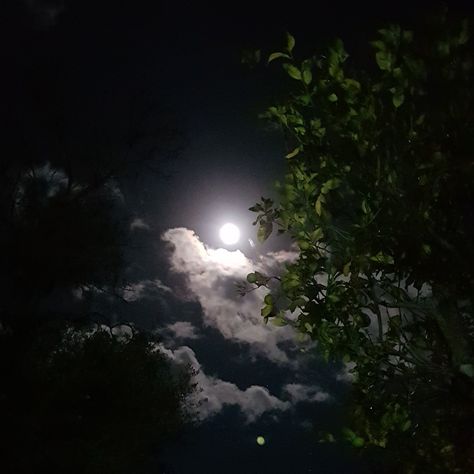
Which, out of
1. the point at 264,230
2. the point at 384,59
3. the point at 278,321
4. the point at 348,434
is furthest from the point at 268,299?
the point at 384,59

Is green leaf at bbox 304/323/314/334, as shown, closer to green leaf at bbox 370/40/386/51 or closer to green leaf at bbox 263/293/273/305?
green leaf at bbox 263/293/273/305

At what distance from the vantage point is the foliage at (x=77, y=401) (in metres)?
20.0

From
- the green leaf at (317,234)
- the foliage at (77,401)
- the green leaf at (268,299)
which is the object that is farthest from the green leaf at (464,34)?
the foliage at (77,401)

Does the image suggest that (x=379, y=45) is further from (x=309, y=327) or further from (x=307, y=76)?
(x=309, y=327)

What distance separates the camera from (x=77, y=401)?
73.0 feet

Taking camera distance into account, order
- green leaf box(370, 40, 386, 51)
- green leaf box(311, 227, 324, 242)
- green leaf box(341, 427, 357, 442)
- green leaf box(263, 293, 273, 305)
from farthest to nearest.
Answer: green leaf box(263, 293, 273, 305) < green leaf box(311, 227, 324, 242) < green leaf box(341, 427, 357, 442) < green leaf box(370, 40, 386, 51)

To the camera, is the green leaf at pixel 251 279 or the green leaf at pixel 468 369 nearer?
the green leaf at pixel 468 369

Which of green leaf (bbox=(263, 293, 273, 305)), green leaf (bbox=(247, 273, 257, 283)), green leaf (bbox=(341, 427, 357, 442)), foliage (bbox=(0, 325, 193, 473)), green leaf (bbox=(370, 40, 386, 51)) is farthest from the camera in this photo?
foliage (bbox=(0, 325, 193, 473))

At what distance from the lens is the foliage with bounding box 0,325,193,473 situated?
Result: 65.8 ft

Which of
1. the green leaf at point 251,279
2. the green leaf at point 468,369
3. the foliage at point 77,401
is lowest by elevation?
the green leaf at point 468,369

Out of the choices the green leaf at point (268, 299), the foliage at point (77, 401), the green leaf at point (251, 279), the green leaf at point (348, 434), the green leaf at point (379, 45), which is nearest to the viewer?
the green leaf at point (379, 45)

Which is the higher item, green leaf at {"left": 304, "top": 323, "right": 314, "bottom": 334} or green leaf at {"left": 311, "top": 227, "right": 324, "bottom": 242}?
green leaf at {"left": 311, "top": 227, "right": 324, "bottom": 242}

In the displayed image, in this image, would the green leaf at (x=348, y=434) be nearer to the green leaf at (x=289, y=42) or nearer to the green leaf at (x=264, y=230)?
the green leaf at (x=264, y=230)

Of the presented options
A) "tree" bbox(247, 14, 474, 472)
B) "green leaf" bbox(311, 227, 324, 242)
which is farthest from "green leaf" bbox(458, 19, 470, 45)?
"green leaf" bbox(311, 227, 324, 242)
